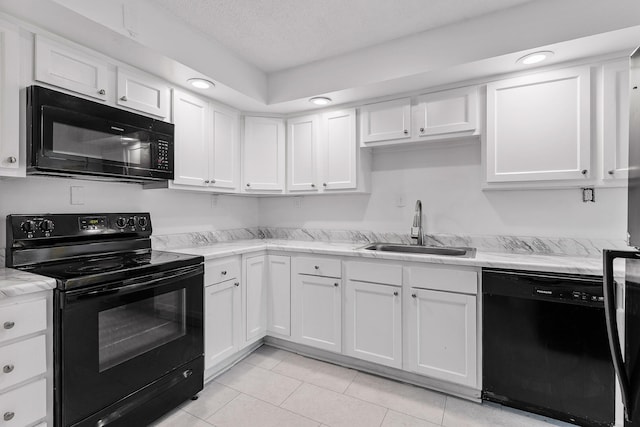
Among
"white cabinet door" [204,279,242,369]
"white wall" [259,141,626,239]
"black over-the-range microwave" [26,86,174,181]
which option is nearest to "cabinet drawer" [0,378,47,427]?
"white cabinet door" [204,279,242,369]

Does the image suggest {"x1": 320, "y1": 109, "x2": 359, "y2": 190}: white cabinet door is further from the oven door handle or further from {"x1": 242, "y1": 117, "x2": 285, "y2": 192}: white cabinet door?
the oven door handle

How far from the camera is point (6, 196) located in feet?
5.55

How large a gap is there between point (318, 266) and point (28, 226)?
1827mm

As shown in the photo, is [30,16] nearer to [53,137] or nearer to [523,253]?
[53,137]

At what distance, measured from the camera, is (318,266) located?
2.51 meters

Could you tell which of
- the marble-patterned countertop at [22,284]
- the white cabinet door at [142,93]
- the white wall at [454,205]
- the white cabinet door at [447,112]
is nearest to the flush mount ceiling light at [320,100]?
the white wall at [454,205]

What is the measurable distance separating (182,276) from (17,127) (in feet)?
3.65

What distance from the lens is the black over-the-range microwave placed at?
1.53 meters

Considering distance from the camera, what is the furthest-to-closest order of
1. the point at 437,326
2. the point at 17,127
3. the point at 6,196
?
the point at 437,326
the point at 6,196
the point at 17,127

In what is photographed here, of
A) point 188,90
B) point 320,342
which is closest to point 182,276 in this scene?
point 320,342

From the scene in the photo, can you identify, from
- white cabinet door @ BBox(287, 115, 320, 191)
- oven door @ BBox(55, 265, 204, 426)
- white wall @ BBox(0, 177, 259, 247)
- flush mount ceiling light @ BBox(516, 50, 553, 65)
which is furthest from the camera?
white cabinet door @ BBox(287, 115, 320, 191)

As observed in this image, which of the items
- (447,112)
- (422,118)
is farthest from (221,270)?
(447,112)

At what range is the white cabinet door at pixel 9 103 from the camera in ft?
4.74

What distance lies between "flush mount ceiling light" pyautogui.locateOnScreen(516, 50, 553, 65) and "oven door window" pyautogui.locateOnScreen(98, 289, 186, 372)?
263cm
